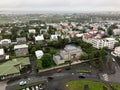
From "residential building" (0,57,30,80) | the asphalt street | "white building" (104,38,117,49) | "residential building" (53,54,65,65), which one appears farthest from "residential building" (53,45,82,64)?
"white building" (104,38,117,49)

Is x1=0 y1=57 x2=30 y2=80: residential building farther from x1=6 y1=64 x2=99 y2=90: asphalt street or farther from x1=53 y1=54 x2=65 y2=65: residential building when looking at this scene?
x1=53 y1=54 x2=65 y2=65: residential building

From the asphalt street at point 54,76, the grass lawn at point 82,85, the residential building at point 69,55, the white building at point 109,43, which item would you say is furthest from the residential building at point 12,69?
the white building at point 109,43

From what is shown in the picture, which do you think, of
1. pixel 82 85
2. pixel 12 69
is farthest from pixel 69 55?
pixel 12 69

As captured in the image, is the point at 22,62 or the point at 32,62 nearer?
the point at 22,62

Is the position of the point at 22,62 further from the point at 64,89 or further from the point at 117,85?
the point at 117,85

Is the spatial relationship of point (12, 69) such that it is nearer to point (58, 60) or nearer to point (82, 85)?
point (58, 60)

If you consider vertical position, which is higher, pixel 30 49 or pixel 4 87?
pixel 30 49

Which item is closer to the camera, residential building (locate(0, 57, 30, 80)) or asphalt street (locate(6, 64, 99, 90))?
asphalt street (locate(6, 64, 99, 90))

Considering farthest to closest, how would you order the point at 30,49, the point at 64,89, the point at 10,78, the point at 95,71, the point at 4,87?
the point at 30,49
the point at 95,71
the point at 10,78
the point at 4,87
the point at 64,89

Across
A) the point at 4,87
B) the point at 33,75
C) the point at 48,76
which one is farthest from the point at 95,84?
the point at 4,87

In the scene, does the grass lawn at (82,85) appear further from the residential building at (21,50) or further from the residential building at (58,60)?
the residential building at (21,50)

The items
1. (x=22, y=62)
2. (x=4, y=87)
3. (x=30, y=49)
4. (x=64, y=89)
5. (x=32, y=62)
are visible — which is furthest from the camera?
(x=30, y=49)
